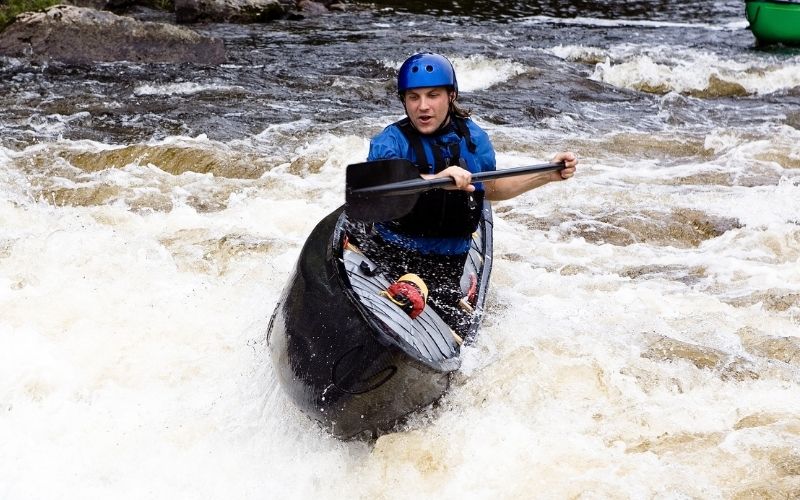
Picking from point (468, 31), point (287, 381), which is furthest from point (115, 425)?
point (468, 31)

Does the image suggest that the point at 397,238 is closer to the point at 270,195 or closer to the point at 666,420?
the point at 666,420

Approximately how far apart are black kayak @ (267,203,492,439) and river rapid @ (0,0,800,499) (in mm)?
210

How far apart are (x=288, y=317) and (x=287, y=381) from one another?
0.90ft

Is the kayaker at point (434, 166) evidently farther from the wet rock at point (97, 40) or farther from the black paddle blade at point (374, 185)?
the wet rock at point (97, 40)

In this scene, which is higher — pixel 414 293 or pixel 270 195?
pixel 414 293

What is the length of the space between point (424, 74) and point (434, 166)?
0.43 meters

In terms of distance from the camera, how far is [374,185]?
11.4 feet

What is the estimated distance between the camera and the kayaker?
152 inches

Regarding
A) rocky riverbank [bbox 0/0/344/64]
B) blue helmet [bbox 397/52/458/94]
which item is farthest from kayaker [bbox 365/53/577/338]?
rocky riverbank [bbox 0/0/344/64]

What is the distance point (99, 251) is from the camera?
5.40m

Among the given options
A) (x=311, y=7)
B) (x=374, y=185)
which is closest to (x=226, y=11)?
(x=311, y=7)

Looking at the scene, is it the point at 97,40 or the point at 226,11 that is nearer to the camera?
the point at 97,40

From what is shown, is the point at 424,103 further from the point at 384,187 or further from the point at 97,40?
the point at 97,40

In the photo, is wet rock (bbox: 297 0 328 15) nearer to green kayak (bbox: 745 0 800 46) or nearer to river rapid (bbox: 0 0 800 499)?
river rapid (bbox: 0 0 800 499)
